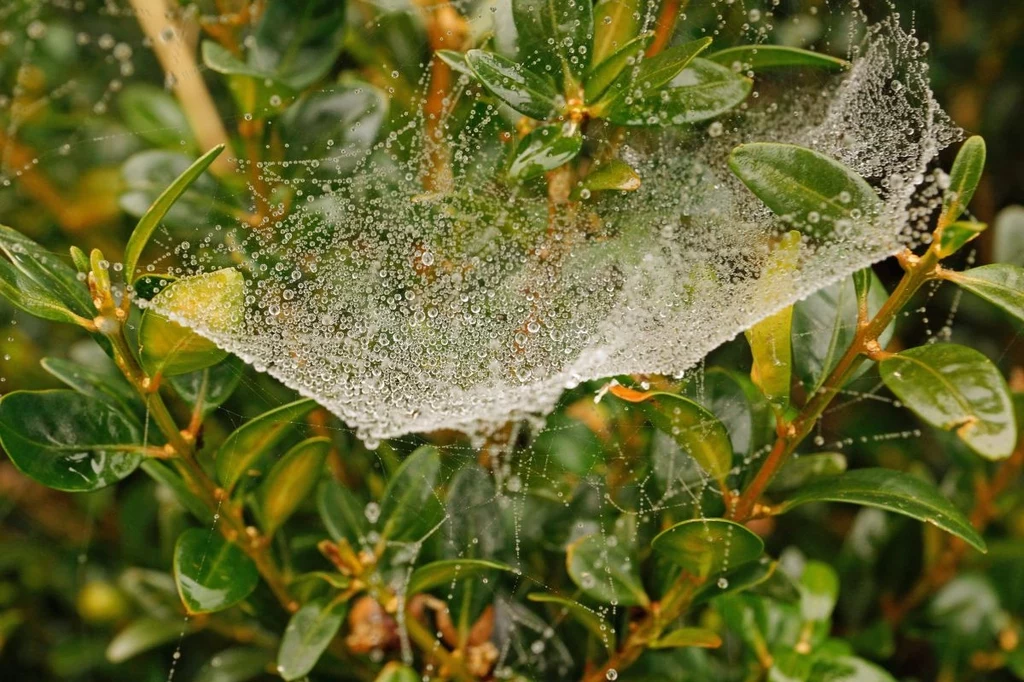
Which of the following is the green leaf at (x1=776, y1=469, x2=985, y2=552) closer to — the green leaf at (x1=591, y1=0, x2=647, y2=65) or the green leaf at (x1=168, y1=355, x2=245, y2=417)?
the green leaf at (x1=591, y1=0, x2=647, y2=65)

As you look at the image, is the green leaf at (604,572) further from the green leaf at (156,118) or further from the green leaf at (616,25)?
the green leaf at (156,118)

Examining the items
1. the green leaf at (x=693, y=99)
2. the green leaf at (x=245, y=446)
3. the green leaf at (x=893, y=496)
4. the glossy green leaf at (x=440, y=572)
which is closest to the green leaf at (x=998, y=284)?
the green leaf at (x=893, y=496)

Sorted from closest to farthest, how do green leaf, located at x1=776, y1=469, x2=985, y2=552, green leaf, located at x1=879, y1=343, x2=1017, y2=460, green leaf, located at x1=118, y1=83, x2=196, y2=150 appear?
green leaf, located at x1=879, y1=343, x2=1017, y2=460 → green leaf, located at x1=776, y1=469, x2=985, y2=552 → green leaf, located at x1=118, y1=83, x2=196, y2=150

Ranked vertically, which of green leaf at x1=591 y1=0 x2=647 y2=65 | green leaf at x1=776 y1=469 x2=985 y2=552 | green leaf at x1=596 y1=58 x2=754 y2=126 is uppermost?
green leaf at x1=591 y1=0 x2=647 y2=65

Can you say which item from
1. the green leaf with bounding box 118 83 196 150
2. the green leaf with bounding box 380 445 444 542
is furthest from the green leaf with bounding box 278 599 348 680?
the green leaf with bounding box 118 83 196 150

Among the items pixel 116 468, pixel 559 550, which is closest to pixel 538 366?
pixel 559 550
